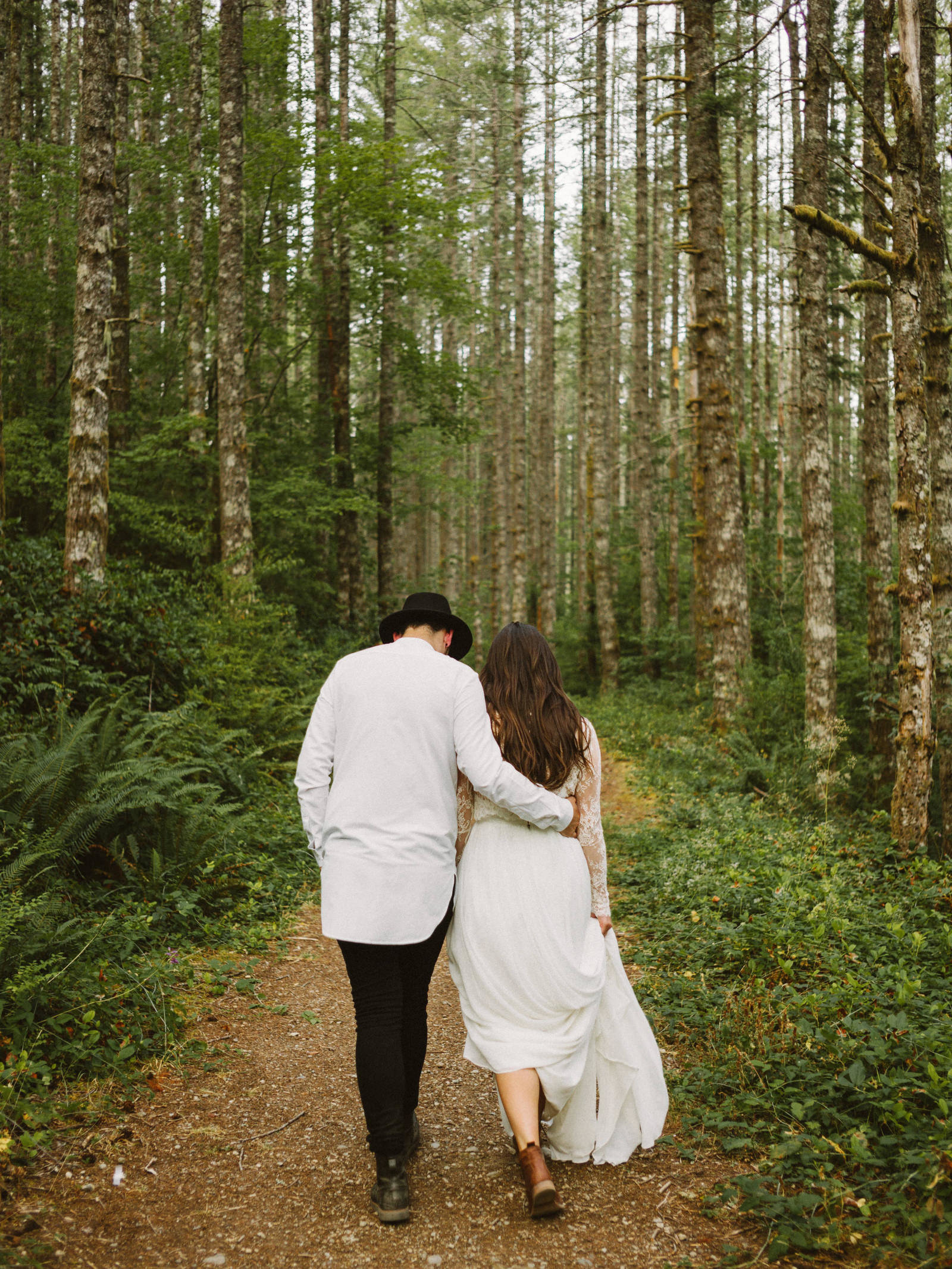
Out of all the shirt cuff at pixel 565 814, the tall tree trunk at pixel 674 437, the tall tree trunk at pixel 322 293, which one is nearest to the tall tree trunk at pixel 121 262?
the tall tree trunk at pixel 322 293

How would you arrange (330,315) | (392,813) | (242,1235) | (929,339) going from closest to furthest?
(242,1235)
(392,813)
(929,339)
(330,315)

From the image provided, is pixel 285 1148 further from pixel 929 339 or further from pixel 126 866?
pixel 929 339

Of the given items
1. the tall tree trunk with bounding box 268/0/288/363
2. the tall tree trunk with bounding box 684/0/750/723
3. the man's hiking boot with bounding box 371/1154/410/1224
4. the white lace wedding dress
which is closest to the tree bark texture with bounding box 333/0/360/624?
the tall tree trunk with bounding box 268/0/288/363

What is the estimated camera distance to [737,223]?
25.0m

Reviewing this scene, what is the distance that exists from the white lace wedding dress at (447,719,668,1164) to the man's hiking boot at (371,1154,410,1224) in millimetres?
489

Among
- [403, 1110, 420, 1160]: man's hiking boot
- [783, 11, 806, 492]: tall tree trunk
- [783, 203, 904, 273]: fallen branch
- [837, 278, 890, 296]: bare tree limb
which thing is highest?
[783, 11, 806, 492]: tall tree trunk

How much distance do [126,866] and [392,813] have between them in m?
3.52

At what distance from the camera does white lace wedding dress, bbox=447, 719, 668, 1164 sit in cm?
363

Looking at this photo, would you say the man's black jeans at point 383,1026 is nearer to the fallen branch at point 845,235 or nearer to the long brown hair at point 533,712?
the long brown hair at point 533,712

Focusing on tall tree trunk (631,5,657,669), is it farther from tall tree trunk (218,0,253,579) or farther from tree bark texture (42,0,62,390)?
tree bark texture (42,0,62,390)

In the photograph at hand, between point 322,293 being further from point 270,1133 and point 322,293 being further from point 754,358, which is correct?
point 270,1133

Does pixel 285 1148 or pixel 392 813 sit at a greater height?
pixel 392 813

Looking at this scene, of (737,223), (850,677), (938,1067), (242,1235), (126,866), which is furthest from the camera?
(737,223)

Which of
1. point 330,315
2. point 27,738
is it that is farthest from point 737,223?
point 27,738
